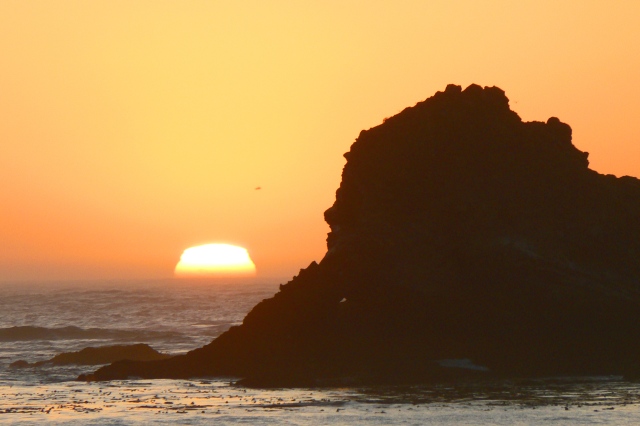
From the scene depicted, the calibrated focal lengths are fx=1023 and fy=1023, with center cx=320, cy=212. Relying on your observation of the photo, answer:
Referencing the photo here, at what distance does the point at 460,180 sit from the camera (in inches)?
1786

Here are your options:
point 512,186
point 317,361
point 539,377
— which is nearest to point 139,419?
point 317,361

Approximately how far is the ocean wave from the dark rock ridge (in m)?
30.6

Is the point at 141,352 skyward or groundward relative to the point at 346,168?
groundward

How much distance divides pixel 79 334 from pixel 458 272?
4452cm

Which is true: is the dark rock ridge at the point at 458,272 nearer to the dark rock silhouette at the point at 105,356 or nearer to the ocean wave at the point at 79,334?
the dark rock silhouette at the point at 105,356

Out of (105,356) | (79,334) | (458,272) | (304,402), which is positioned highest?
(458,272)

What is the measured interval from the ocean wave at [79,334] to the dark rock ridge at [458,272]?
101 feet

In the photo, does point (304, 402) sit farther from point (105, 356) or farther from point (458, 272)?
point (105, 356)

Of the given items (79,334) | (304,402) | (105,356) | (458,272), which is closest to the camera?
(304,402)

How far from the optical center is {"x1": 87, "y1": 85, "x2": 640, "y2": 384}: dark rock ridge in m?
43.3

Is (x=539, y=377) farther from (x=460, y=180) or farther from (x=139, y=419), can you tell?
(x=139, y=419)

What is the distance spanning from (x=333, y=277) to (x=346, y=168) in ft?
19.9

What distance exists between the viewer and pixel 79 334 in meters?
80.9

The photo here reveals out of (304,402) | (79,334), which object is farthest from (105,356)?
(79,334)
